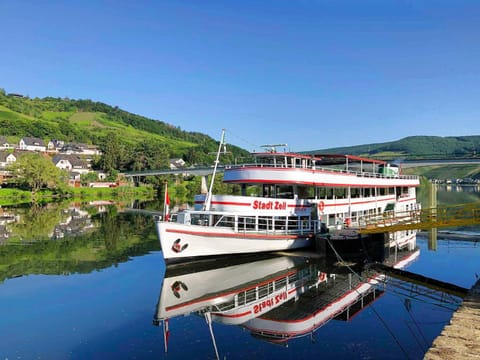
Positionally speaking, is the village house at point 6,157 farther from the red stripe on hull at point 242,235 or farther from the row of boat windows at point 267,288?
the row of boat windows at point 267,288

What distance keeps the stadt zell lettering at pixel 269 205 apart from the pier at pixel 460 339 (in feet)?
49.3

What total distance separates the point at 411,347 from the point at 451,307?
539 cm

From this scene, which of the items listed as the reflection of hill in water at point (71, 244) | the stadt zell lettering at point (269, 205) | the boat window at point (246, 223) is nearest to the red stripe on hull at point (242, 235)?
the boat window at point (246, 223)

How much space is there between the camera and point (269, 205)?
28.5 m

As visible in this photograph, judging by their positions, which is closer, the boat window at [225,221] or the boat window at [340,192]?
the boat window at [225,221]

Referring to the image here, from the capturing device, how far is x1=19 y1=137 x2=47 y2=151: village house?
162500 millimetres

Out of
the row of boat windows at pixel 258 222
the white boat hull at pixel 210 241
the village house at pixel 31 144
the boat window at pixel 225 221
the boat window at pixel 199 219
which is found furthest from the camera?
the village house at pixel 31 144

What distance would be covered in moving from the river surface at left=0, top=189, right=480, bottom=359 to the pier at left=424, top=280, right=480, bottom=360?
174 cm

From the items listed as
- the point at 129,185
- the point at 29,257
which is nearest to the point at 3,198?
the point at 129,185

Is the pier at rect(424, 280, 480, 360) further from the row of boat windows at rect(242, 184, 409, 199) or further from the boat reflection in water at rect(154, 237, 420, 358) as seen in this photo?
the row of boat windows at rect(242, 184, 409, 199)

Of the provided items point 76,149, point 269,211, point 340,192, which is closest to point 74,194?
point 76,149

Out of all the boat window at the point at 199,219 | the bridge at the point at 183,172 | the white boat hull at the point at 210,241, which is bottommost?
the white boat hull at the point at 210,241

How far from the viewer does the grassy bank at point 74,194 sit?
295 feet

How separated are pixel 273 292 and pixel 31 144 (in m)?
169
